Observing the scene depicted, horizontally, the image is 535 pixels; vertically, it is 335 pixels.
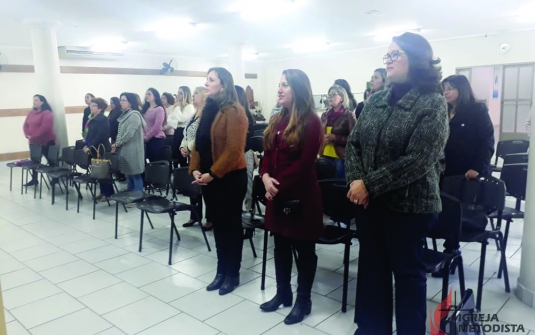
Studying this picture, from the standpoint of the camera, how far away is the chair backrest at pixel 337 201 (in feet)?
9.52

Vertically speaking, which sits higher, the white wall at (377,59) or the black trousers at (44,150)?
the white wall at (377,59)

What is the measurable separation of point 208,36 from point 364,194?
7604 mm

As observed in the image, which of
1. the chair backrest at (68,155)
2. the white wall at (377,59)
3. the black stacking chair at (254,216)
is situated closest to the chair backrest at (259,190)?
the black stacking chair at (254,216)

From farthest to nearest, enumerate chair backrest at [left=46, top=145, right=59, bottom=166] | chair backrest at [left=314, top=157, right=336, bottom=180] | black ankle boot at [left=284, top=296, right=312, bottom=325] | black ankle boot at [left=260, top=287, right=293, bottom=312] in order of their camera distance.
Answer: chair backrest at [left=46, top=145, right=59, bottom=166] < chair backrest at [left=314, top=157, right=336, bottom=180] < black ankle boot at [left=260, top=287, right=293, bottom=312] < black ankle boot at [left=284, top=296, right=312, bottom=325]

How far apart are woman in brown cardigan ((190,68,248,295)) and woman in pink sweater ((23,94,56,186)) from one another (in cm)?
480

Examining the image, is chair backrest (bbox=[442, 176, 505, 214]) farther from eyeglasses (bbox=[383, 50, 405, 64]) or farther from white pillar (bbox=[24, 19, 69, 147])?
white pillar (bbox=[24, 19, 69, 147])

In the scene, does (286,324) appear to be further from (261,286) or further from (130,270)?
(130,270)

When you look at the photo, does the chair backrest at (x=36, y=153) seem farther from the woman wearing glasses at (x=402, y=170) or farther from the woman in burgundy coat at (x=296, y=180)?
the woman wearing glasses at (x=402, y=170)

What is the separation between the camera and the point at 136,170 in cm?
512

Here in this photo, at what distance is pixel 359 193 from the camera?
1.90 metres

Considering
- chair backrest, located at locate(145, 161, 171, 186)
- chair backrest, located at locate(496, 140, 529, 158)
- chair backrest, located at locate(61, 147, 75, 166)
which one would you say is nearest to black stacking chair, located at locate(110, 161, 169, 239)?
chair backrest, located at locate(145, 161, 171, 186)

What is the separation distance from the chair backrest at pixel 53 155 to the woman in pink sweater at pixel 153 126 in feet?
4.88

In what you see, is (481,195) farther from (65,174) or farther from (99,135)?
(65,174)

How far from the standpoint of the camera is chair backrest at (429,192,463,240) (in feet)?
7.61
